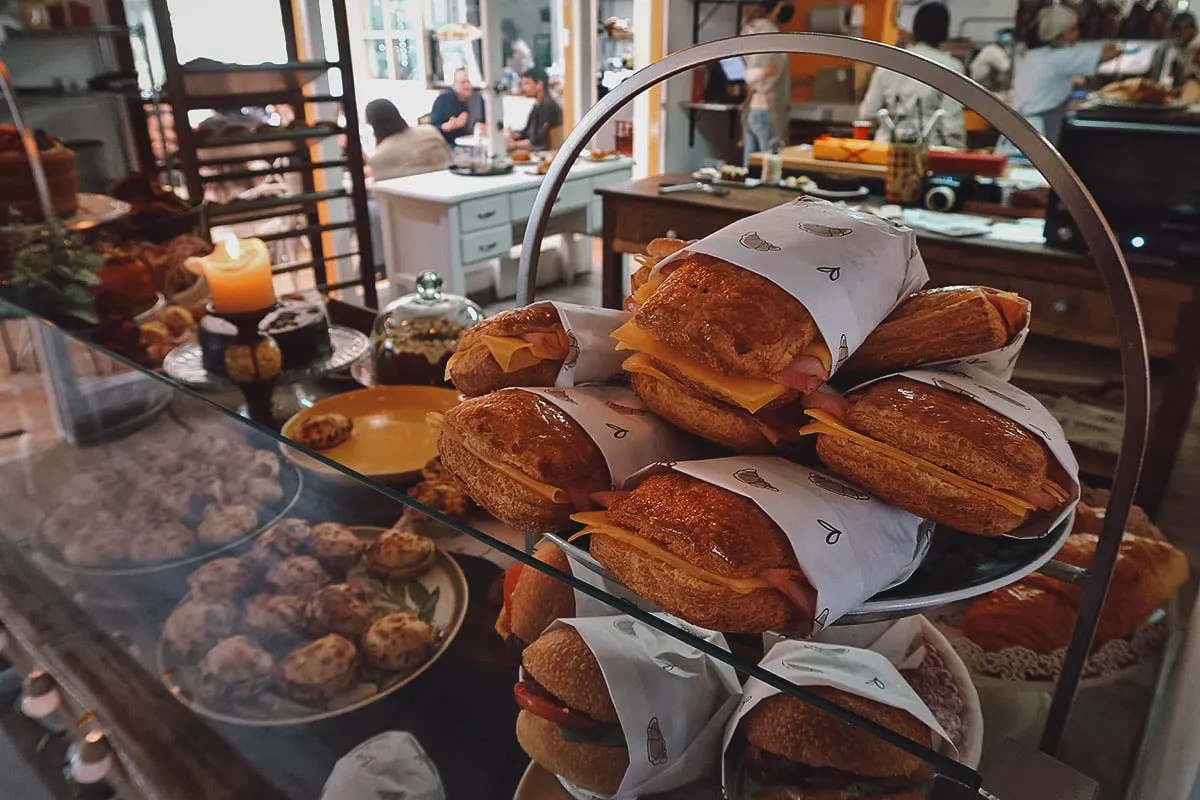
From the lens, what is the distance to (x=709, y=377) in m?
0.48

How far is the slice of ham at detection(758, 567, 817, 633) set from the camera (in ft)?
1.37

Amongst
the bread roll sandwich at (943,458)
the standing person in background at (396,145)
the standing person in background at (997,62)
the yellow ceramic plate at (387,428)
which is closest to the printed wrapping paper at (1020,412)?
the bread roll sandwich at (943,458)

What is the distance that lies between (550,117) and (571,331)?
20.6 feet

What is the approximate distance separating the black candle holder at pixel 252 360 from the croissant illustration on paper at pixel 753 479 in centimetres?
83

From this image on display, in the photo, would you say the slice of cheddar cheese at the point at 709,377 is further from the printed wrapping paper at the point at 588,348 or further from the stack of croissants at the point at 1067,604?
the stack of croissants at the point at 1067,604

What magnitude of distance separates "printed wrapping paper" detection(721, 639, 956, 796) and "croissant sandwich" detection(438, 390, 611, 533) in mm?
157

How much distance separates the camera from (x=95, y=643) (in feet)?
3.15

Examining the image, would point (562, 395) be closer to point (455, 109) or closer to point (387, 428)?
point (387, 428)

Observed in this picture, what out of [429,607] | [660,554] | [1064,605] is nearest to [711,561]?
[660,554]

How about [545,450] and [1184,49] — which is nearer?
[545,450]

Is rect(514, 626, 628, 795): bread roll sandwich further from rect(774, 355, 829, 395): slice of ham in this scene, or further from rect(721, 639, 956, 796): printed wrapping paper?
rect(774, 355, 829, 395): slice of ham

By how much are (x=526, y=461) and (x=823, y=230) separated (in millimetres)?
236

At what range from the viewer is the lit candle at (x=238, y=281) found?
113cm

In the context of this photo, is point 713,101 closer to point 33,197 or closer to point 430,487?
point 33,197
